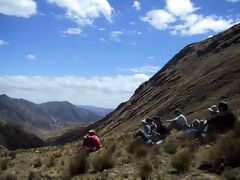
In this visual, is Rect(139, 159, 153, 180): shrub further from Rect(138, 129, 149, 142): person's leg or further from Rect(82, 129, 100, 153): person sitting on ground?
Rect(82, 129, 100, 153): person sitting on ground

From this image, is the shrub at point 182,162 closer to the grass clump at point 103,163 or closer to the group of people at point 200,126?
the grass clump at point 103,163

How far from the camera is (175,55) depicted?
13125cm

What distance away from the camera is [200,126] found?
59.1 feet

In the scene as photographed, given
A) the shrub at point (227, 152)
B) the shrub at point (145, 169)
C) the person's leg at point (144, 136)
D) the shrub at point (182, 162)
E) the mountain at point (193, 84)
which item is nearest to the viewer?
the shrub at point (227, 152)

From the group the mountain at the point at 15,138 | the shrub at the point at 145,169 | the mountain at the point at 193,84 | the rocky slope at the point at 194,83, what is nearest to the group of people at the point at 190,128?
the shrub at the point at 145,169

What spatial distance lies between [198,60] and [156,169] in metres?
92.0

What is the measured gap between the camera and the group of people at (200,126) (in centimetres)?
1612

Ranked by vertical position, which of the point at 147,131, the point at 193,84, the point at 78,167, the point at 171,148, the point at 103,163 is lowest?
the point at 78,167

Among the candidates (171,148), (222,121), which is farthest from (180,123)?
(171,148)

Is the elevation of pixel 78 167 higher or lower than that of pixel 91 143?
lower

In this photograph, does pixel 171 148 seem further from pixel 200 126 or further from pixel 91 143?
pixel 91 143

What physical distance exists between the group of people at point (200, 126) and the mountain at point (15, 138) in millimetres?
90834

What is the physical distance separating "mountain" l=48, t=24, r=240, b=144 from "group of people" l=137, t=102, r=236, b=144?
30.5 metres

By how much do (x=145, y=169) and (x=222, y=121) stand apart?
5.09 m
